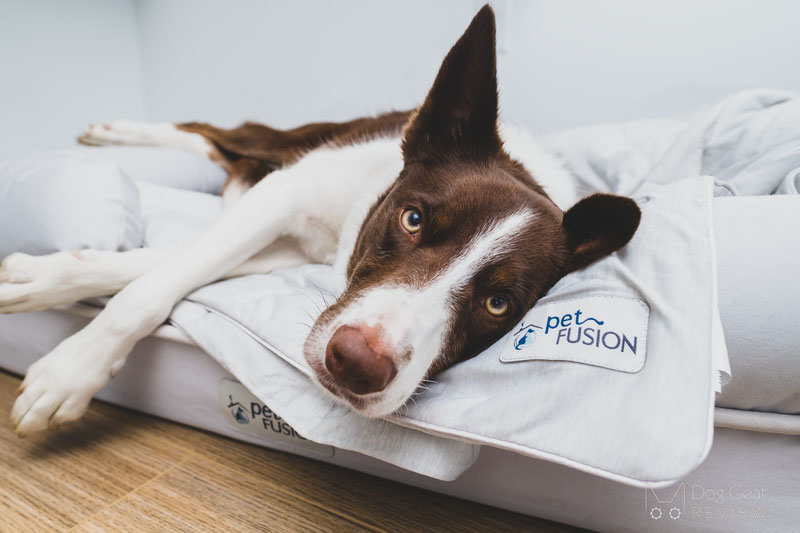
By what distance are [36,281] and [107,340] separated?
10.0 inches

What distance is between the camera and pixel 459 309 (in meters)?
0.99

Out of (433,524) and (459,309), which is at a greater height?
(459,309)

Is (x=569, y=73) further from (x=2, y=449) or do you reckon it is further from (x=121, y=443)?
(x=2, y=449)

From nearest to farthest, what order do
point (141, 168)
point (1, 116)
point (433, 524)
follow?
point (433, 524)
point (141, 168)
point (1, 116)

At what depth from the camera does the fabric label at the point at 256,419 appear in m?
1.16

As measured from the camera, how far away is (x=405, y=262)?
40.3 inches

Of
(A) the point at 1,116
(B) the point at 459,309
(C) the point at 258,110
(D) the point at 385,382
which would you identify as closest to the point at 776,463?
(B) the point at 459,309

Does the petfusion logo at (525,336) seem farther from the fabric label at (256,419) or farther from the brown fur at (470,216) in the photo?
the fabric label at (256,419)

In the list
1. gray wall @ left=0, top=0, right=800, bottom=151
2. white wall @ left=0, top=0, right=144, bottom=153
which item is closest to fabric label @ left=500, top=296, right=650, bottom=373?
gray wall @ left=0, top=0, right=800, bottom=151

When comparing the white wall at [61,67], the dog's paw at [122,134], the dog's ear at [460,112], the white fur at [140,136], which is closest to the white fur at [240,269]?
the dog's ear at [460,112]

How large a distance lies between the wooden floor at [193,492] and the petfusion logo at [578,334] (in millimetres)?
474

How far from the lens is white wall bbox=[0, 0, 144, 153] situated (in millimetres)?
3002

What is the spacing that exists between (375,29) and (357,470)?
2.79 metres

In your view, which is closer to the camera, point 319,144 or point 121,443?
point 121,443
